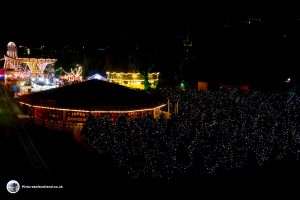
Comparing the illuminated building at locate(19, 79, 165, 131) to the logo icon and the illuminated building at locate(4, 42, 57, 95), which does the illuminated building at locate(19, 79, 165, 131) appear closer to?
the logo icon

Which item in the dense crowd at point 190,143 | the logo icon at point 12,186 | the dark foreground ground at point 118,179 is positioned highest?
the dense crowd at point 190,143

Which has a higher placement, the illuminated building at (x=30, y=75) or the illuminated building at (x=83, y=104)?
the illuminated building at (x=30, y=75)

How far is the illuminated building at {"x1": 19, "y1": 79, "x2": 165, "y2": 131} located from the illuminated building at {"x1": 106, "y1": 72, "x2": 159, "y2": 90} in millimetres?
20498

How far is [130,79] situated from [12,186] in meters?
37.8

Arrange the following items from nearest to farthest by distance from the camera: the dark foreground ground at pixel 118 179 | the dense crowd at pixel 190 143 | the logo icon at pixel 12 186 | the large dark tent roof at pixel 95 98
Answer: the logo icon at pixel 12 186, the dark foreground ground at pixel 118 179, the dense crowd at pixel 190 143, the large dark tent roof at pixel 95 98

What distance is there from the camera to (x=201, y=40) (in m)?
61.2

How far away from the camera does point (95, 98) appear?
26906 millimetres

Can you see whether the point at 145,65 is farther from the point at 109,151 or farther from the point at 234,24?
the point at 109,151

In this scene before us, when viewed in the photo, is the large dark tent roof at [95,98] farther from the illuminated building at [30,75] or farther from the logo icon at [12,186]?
the illuminated building at [30,75]

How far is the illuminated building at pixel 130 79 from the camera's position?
164ft

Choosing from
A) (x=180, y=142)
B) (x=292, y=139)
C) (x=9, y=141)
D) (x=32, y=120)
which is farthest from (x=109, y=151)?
(x=32, y=120)

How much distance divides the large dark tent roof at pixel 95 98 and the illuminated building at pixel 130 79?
19486 mm

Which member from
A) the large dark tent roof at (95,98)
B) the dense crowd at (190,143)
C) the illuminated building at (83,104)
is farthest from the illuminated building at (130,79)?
the dense crowd at (190,143)

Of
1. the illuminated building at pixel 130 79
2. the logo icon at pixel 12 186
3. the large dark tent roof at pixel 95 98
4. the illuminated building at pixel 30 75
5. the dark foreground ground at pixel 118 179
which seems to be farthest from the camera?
the illuminated building at pixel 130 79
